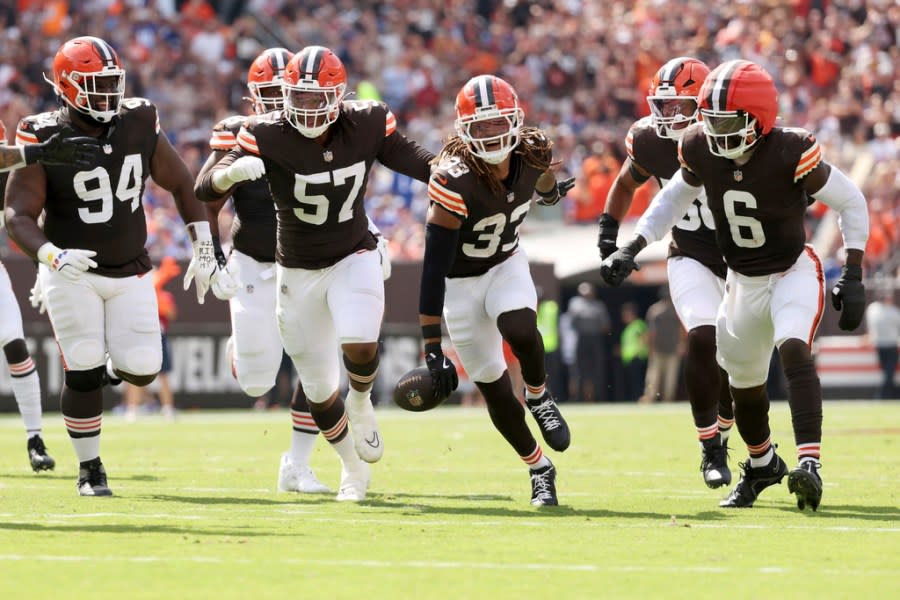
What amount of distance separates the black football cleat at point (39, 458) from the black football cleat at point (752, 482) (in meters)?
3.99

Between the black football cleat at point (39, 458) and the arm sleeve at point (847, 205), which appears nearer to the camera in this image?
the arm sleeve at point (847, 205)

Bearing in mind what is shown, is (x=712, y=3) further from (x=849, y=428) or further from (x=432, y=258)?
(x=432, y=258)

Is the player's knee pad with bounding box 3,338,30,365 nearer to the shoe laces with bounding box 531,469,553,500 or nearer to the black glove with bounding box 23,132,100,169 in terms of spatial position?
the black glove with bounding box 23,132,100,169

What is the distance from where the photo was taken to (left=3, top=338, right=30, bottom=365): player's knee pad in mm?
9781

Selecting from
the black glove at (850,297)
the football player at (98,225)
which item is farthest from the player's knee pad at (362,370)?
the black glove at (850,297)

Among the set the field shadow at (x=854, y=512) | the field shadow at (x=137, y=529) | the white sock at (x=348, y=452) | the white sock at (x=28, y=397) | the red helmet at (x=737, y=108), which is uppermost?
the red helmet at (x=737, y=108)

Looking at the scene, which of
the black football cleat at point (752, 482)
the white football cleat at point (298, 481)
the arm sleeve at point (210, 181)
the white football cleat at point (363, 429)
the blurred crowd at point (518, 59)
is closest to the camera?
the black football cleat at point (752, 482)

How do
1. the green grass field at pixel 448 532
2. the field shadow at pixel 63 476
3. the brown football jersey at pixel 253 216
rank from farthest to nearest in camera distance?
the field shadow at pixel 63 476
the brown football jersey at pixel 253 216
the green grass field at pixel 448 532

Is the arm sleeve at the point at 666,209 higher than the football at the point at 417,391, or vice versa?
the arm sleeve at the point at 666,209

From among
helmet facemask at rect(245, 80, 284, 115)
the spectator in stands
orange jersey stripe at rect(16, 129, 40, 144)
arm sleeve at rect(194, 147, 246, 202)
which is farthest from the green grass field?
the spectator in stands

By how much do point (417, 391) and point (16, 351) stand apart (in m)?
3.66

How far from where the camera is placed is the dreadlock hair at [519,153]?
7176mm

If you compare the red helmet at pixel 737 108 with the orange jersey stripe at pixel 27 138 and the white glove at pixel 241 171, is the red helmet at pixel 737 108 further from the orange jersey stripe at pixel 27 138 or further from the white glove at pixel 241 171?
the orange jersey stripe at pixel 27 138

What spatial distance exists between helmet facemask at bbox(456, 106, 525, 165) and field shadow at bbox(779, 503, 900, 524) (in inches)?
78.4
